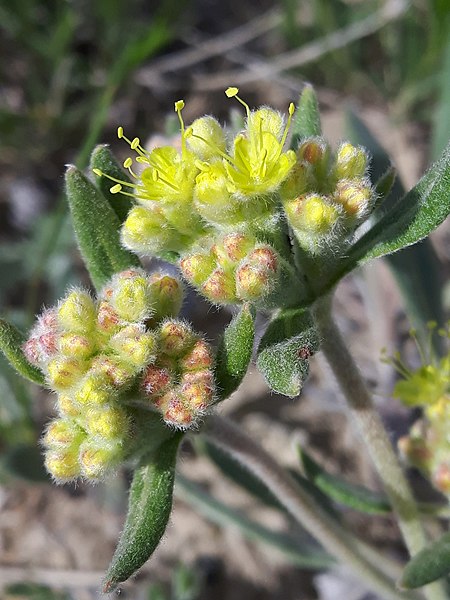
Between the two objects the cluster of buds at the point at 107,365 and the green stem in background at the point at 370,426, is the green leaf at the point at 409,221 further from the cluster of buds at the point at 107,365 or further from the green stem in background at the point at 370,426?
the cluster of buds at the point at 107,365

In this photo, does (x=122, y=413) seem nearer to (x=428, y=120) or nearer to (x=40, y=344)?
(x=40, y=344)

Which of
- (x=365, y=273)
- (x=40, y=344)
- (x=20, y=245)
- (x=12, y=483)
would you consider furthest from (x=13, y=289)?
(x=40, y=344)

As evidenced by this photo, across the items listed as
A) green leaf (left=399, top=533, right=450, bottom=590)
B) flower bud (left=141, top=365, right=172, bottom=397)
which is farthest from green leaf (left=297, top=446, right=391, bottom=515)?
flower bud (left=141, top=365, right=172, bottom=397)

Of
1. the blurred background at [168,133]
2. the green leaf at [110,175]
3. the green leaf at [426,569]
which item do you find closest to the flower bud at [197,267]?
the green leaf at [110,175]

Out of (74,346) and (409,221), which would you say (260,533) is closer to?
(74,346)

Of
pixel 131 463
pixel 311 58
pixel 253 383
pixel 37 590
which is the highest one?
pixel 311 58

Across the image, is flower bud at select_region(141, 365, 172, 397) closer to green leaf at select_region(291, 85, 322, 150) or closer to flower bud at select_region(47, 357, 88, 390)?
flower bud at select_region(47, 357, 88, 390)

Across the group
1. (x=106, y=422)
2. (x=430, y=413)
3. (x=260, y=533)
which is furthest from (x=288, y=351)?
(x=260, y=533)

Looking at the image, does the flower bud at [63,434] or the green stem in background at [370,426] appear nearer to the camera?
the flower bud at [63,434]
